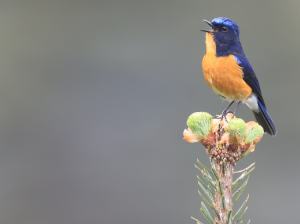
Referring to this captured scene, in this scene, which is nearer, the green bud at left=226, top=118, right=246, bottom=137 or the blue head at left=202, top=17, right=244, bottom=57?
the green bud at left=226, top=118, right=246, bottom=137

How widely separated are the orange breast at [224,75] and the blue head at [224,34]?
0.03 m

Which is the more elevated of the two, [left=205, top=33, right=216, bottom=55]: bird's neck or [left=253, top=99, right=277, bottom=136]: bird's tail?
[left=205, top=33, right=216, bottom=55]: bird's neck

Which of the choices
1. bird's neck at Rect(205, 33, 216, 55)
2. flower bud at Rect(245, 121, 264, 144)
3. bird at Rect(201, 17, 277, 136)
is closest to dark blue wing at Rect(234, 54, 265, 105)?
bird at Rect(201, 17, 277, 136)

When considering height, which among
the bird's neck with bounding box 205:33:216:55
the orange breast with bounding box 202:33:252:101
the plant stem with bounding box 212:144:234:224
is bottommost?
the plant stem with bounding box 212:144:234:224

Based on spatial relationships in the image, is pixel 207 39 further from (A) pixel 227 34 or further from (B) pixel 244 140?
(B) pixel 244 140

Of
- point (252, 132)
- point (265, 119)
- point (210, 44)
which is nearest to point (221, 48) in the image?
point (210, 44)

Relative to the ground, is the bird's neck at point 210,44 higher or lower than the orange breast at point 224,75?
higher

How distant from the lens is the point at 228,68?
76.0 inches

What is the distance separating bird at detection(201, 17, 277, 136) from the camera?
1914mm

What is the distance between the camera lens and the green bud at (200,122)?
1111mm

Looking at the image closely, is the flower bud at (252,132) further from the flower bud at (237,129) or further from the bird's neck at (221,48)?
the bird's neck at (221,48)

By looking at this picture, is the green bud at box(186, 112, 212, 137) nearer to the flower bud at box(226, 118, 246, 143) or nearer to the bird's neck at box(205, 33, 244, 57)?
the flower bud at box(226, 118, 246, 143)

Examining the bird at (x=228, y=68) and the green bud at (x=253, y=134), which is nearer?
the green bud at (x=253, y=134)

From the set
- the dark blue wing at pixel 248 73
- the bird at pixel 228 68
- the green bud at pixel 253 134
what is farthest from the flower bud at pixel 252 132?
the dark blue wing at pixel 248 73
